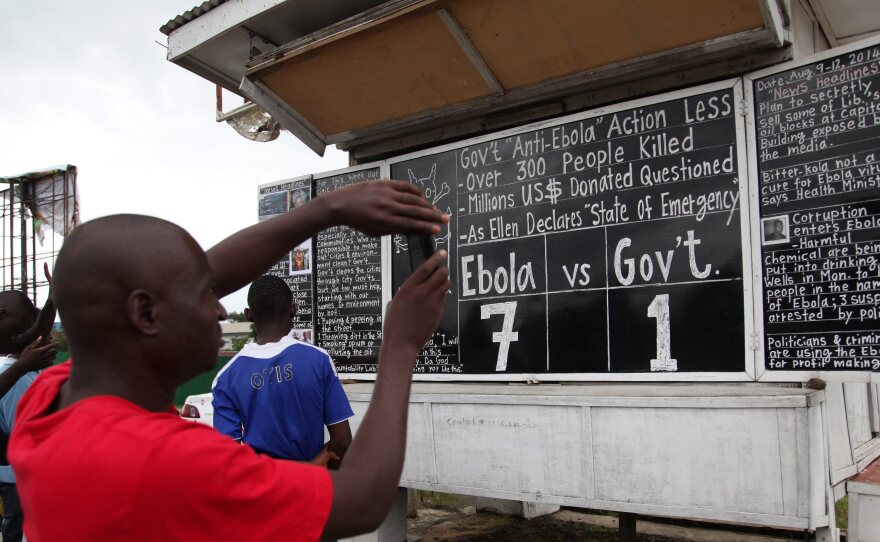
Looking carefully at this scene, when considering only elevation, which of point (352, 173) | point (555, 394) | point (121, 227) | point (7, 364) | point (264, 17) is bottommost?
point (555, 394)

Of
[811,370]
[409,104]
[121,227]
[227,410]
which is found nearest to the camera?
[121,227]

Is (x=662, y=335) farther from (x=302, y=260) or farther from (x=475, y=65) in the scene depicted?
(x=302, y=260)

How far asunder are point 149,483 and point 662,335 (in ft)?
12.4

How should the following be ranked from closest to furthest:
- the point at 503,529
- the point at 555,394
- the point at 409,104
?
the point at 555,394
the point at 409,104
the point at 503,529

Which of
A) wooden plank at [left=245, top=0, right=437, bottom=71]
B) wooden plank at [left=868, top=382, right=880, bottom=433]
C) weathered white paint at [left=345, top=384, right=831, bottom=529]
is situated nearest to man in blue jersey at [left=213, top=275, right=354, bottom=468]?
weathered white paint at [left=345, top=384, right=831, bottom=529]

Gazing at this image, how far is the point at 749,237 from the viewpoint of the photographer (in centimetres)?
399

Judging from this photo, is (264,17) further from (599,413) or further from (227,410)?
(599,413)

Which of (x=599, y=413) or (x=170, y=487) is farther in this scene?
(x=599, y=413)

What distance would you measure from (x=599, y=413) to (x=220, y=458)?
3492 mm

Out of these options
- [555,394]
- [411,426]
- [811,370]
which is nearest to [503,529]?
[411,426]

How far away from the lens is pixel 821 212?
3756 mm

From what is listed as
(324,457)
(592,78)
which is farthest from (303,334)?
(592,78)

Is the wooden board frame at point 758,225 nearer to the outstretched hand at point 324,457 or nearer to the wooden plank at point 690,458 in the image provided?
the wooden plank at point 690,458

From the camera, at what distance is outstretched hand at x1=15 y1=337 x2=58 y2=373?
3.33 metres
